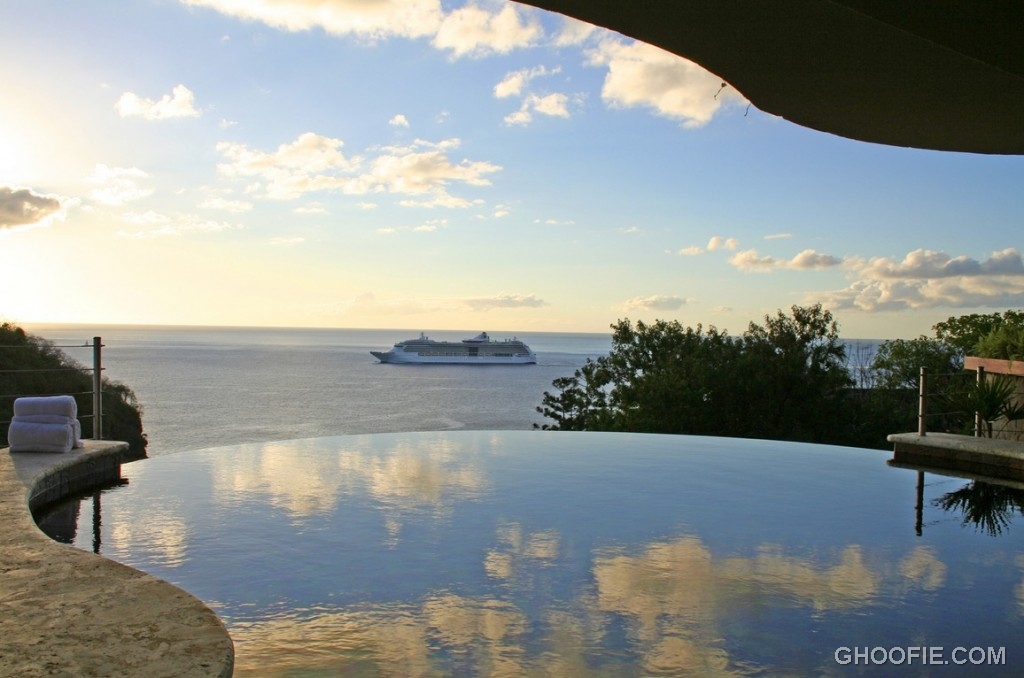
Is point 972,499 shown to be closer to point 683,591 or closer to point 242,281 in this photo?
point 683,591

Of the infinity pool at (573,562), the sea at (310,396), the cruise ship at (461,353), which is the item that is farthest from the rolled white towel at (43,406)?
the cruise ship at (461,353)

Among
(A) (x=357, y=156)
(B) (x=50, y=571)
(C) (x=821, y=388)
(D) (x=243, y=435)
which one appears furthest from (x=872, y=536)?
(D) (x=243, y=435)

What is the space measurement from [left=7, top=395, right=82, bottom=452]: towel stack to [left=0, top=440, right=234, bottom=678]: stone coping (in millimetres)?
2021

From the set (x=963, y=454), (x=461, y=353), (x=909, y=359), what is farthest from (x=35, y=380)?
(x=461, y=353)

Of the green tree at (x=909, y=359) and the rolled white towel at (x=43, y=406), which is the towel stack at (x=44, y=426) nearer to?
the rolled white towel at (x=43, y=406)

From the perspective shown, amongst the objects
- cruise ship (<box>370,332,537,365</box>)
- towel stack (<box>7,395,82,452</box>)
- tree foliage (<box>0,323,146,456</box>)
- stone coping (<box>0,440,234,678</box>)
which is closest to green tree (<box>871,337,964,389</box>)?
tree foliage (<box>0,323,146,456</box>)

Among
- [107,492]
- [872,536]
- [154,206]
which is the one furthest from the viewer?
[154,206]

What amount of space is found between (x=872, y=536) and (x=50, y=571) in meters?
3.82

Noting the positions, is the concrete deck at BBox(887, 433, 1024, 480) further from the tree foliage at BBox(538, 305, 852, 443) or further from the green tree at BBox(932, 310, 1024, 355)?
the green tree at BBox(932, 310, 1024, 355)

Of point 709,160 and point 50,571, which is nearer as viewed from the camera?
point 50,571

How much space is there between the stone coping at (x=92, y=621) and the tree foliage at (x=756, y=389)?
11315 mm

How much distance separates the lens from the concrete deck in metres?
5.73

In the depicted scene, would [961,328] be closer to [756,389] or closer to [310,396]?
[756,389]

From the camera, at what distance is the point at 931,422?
16.4m
